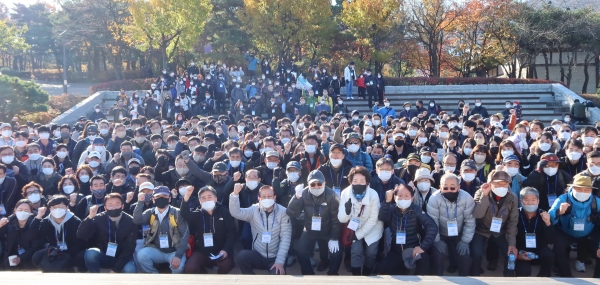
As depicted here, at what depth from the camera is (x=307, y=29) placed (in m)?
26.2

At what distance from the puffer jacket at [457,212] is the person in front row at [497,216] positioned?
10 centimetres

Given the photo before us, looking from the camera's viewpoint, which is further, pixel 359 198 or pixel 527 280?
pixel 359 198

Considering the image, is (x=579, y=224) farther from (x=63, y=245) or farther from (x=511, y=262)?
(x=63, y=245)

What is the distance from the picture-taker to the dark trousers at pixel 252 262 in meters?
5.85

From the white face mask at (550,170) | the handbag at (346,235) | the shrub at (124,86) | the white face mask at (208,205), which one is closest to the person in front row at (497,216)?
the white face mask at (550,170)

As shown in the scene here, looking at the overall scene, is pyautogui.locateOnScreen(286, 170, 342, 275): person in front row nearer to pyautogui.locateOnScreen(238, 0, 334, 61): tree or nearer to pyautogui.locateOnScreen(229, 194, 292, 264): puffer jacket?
pyautogui.locateOnScreen(229, 194, 292, 264): puffer jacket

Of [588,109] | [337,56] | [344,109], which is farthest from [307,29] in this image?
[588,109]

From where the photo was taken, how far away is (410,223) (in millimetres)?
5633

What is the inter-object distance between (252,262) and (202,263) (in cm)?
61

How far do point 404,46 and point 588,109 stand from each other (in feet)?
40.3

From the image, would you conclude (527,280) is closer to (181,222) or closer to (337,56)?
(181,222)

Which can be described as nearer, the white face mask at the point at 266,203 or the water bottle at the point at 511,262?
the water bottle at the point at 511,262

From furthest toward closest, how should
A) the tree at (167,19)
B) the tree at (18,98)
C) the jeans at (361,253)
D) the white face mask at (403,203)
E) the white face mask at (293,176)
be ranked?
the tree at (167,19), the tree at (18,98), the white face mask at (293,176), the jeans at (361,253), the white face mask at (403,203)

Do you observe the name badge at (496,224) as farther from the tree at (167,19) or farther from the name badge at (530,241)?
the tree at (167,19)
